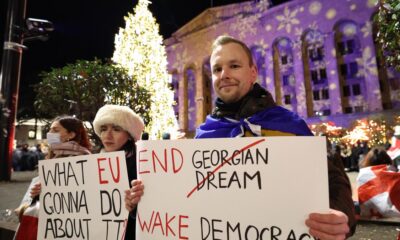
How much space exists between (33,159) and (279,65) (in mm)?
30467

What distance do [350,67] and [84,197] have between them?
38.0 m

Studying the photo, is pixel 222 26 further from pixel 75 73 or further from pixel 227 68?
pixel 227 68

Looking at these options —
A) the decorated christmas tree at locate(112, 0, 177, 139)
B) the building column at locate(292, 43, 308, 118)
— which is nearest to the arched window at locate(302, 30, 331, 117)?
the building column at locate(292, 43, 308, 118)

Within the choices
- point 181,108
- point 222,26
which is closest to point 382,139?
point 222,26

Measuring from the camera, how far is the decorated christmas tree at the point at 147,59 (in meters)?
16.9

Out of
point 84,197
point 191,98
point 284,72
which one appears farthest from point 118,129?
point 191,98

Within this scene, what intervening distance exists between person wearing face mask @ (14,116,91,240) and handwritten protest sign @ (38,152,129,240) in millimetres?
394

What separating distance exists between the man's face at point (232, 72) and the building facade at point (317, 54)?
3135cm

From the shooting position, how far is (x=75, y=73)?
862 centimetres

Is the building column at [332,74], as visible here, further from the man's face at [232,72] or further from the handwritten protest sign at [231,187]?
the handwritten protest sign at [231,187]

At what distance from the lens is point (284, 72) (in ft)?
129

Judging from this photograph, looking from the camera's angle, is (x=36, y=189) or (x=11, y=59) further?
(x=11, y=59)

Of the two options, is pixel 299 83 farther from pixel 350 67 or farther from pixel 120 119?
pixel 120 119

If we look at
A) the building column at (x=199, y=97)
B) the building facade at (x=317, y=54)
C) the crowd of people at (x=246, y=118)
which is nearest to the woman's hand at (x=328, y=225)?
the crowd of people at (x=246, y=118)
